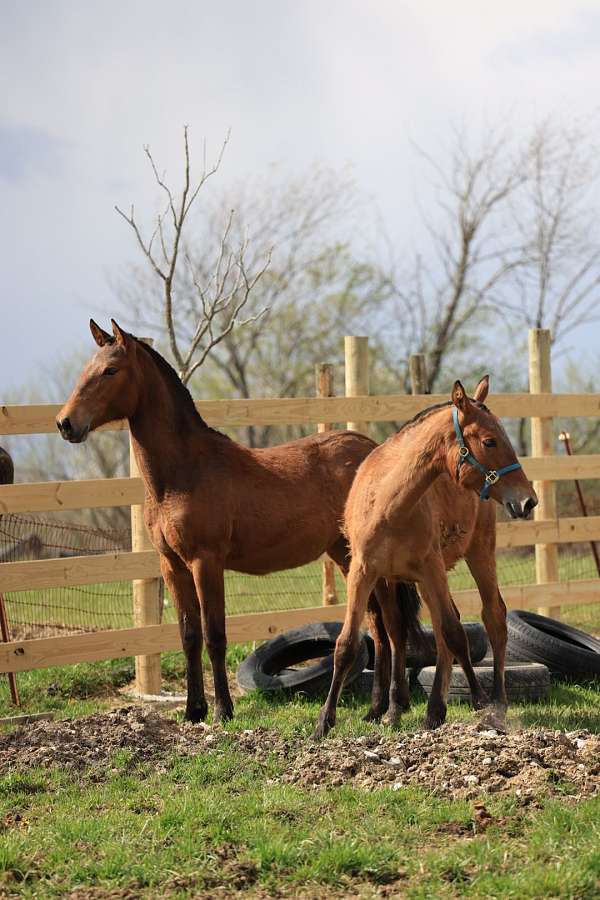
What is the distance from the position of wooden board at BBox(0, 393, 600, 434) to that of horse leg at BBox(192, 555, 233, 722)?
148cm

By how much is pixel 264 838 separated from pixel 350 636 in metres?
1.95

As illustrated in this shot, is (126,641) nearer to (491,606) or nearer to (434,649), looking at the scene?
(434,649)

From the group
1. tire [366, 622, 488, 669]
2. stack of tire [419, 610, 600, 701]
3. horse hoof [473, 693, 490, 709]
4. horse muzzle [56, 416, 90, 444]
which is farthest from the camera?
tire [366, 622, 488, 669]

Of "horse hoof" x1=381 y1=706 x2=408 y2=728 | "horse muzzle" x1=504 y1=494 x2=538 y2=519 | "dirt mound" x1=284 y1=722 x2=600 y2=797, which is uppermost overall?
"horse muzzle" x1=504 y1=494 x2=538 y2=519

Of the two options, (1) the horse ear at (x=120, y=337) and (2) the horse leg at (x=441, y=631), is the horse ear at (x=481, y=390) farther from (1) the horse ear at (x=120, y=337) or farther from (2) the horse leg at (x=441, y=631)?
(1) the horse ear at (x=120, y=337)

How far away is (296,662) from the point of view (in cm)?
803

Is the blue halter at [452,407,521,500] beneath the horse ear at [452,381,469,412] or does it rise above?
beneath

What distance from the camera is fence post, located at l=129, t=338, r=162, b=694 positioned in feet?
26.8

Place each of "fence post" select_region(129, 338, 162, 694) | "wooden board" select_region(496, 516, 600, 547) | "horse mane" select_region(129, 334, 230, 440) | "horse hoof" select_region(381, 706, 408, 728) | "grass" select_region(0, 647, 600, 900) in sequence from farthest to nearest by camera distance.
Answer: "wooden board" select_region(496, 516, 600, 547) → "fence post" select_region(129, 338, 162, 694) → "horse mane" select_region(129, 334, 230, 440) → "horse hoof" select_region(381, 706, 408, 728) → "grass" select_region(0, 647, 600, 900)

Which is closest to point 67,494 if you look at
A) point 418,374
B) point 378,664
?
point 378,664

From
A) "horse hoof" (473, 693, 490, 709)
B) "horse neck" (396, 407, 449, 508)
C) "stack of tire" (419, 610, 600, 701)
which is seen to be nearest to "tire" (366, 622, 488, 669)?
"stack of tire" (419, 610, 600, 701)

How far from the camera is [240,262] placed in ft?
31.5

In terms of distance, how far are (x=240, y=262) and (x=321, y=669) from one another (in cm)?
408

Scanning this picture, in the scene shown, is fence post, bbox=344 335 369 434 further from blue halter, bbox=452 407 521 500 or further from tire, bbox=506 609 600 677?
blue halter, bbox=452 407 521 500
